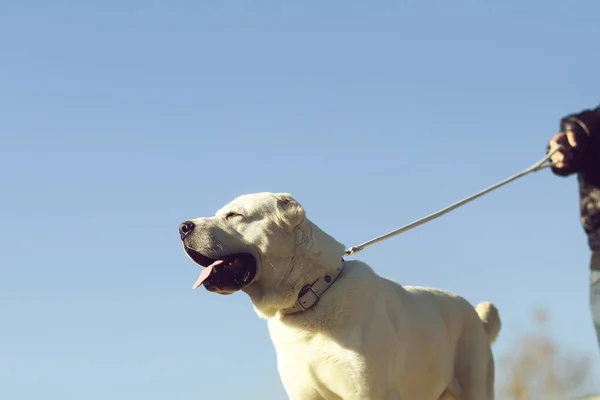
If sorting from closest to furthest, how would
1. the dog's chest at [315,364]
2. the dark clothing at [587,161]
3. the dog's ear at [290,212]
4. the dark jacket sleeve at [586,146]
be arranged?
the dark clothing at [587,161] < the dark jacket sleeve at [586,146] < the dog's chest at [315,364] < the dog's ear at [290,212]

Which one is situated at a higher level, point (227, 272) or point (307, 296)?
point (227, 272)

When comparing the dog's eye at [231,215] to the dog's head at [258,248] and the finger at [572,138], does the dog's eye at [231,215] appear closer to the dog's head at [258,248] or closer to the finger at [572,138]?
the dog's head at [258,248]

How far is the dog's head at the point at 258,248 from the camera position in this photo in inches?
243

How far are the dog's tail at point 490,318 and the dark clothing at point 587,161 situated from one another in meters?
4.04

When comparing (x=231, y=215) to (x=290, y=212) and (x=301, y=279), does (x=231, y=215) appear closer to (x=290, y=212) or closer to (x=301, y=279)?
(x=290, y=212)

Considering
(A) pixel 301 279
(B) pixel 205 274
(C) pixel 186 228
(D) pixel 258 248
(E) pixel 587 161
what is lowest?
(E) pixel 587 161

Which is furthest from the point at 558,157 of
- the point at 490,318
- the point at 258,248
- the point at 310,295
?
the point at 490,318

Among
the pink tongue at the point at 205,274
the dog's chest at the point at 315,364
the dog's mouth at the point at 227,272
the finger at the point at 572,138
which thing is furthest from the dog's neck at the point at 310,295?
the finger at the point at 572,138

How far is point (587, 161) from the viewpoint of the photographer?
12.8ft

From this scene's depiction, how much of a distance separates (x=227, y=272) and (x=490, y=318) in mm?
2773

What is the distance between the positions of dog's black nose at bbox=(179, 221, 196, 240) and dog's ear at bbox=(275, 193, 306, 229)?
1.94ft

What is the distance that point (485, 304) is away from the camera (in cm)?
800

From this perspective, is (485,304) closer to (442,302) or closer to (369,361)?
(442,302)

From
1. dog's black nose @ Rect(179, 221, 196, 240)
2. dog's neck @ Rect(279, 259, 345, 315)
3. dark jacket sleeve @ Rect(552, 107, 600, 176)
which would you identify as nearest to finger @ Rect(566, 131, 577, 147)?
dark jacket sleeve @ Rect(552, 107, 600, 176)
